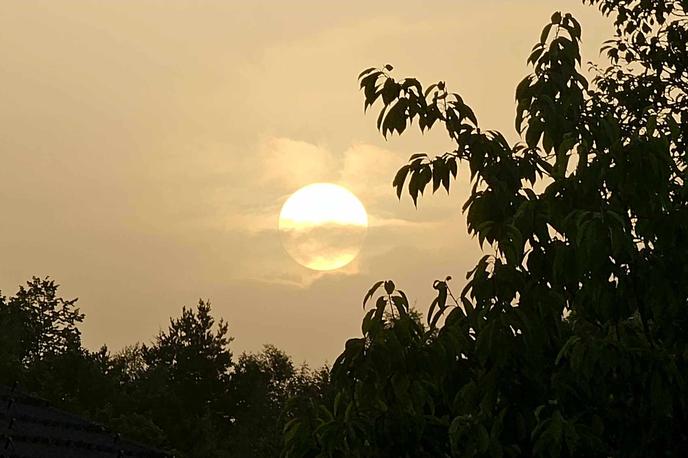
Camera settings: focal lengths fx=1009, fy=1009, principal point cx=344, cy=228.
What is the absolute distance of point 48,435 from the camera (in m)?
13.0

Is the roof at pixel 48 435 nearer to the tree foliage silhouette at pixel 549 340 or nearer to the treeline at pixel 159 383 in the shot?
the tree foliage silhouette at pixel 549 340

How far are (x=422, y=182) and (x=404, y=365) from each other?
1500 millimetres

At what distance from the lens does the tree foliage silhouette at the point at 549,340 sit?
6875mm

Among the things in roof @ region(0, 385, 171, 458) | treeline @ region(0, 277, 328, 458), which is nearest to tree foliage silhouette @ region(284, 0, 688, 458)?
roof @ region(0, 385, 171, 458)

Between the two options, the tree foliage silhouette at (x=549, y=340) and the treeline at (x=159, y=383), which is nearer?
the tree foliage silhouette at (x=549, y=340)

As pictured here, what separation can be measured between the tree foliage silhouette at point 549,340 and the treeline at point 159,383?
169 feet

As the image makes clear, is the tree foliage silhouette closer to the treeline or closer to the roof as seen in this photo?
the roof

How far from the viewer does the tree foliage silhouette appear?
22.6ft

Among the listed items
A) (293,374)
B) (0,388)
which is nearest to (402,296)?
(0,388)

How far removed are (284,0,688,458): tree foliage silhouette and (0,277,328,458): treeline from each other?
5143cm

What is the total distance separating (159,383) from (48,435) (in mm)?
63113

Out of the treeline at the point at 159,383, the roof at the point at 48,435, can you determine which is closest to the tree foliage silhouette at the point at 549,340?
the roof at the point at 48,435

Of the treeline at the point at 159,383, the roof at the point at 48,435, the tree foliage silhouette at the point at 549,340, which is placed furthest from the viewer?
the treeline at the point at 159,383

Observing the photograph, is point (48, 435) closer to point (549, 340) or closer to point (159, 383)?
point (549, 340)
